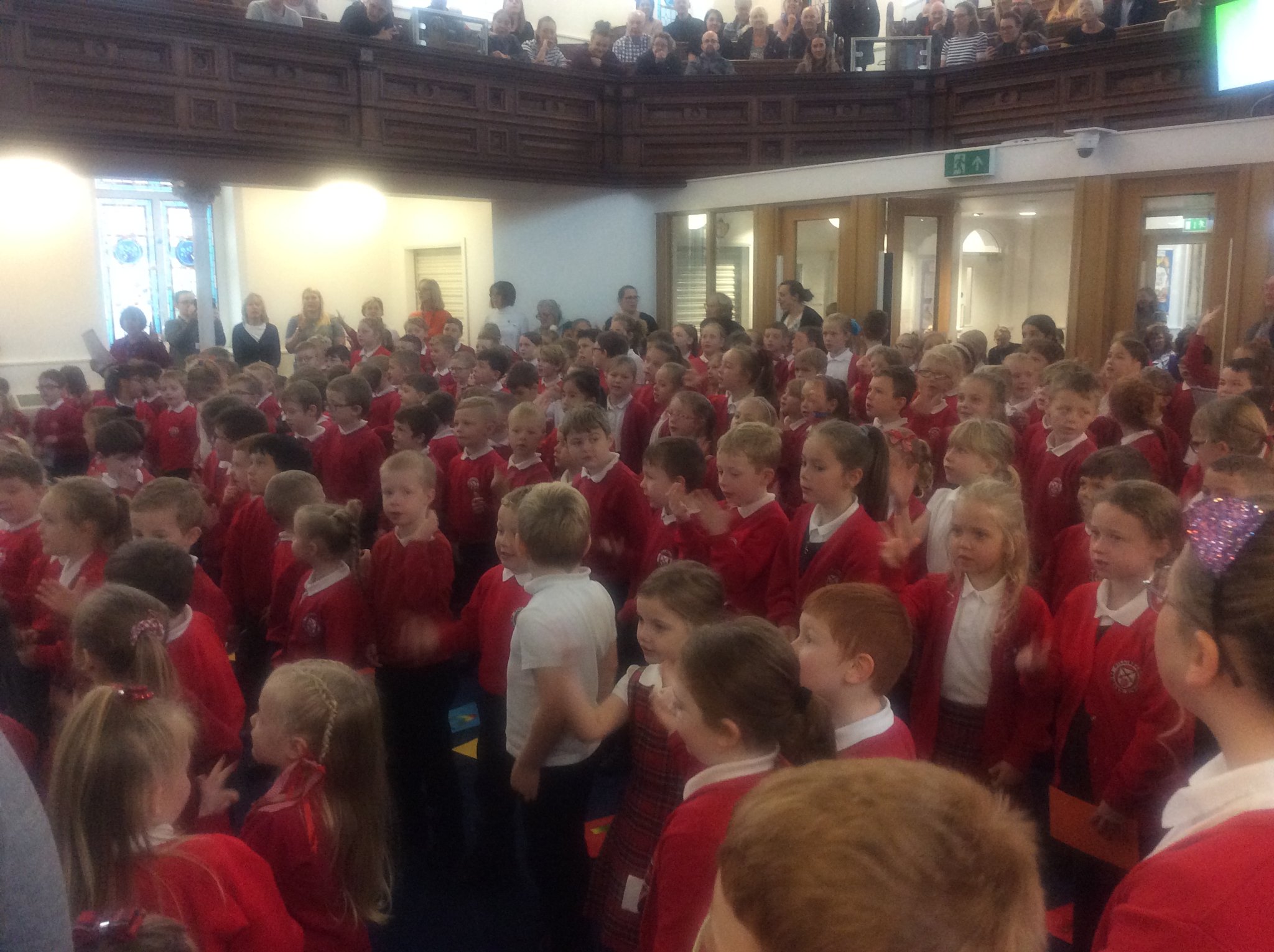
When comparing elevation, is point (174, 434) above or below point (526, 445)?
below

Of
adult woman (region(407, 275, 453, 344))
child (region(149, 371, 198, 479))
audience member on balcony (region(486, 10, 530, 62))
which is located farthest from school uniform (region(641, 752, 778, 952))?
audience member on balcony (region(486, 10, 530, 62))

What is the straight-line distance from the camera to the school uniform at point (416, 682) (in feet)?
10.4

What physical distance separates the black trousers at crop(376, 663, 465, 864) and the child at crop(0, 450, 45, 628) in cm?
133

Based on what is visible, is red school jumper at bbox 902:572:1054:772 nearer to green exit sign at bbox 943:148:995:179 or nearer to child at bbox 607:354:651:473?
child at bbox 607:354:651:473

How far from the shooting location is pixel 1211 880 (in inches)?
39.6

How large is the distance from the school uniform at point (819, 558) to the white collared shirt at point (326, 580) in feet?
4.58


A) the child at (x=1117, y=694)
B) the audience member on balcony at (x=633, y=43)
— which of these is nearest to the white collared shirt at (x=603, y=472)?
the child at (x=1117, y=694)

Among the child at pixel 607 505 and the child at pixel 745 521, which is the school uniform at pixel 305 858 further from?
the child at pixel 607 505

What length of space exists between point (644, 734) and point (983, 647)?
107 centimetres

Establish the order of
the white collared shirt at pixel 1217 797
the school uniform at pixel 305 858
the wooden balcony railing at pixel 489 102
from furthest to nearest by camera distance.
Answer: the wooden balcony railing at pixel 489 102 → the school uniform at pixel 305 858 → the white collared shirt at pixel 1217 797

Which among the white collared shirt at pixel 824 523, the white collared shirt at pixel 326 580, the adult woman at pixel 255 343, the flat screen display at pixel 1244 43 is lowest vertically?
the white collared shirt at pixel 326 580

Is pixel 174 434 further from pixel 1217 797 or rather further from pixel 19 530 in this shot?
pixel 1217 797

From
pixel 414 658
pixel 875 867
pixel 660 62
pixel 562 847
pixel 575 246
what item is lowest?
pixel 562 847

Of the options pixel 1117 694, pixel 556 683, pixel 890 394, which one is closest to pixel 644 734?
pixel 556 683
